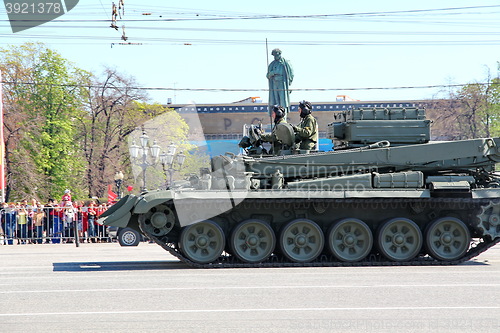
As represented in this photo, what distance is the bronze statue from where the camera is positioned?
33312mm

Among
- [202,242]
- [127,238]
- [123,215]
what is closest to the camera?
[123,215]

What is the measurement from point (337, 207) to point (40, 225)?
13091 millimetres

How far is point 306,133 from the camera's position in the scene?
1639cm

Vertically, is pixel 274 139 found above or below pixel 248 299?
above

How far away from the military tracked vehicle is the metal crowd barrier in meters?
10.5

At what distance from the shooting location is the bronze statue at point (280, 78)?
109ft

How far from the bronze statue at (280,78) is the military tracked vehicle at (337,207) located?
17370 millimetres

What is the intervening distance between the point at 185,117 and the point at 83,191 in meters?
11.8

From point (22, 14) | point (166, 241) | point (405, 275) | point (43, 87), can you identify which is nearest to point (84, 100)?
point (43, 87)

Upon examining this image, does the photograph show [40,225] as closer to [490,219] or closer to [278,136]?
[278,136]

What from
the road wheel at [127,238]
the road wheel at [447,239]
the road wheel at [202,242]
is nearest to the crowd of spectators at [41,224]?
the road wheel at [127,238]

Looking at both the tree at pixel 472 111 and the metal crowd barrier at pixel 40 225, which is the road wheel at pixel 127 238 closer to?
the metal crowd barrier at pixel 40 225

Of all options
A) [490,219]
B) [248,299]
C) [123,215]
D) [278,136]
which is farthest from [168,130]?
[248,299]

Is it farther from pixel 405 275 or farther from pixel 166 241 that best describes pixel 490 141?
pixel 166 241
